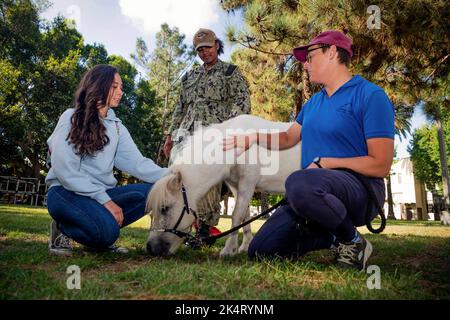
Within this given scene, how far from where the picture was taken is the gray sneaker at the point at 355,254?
2.50 meters

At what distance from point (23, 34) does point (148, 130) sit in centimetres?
1066

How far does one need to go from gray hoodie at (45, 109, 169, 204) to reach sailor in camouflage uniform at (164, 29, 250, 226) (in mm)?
1090

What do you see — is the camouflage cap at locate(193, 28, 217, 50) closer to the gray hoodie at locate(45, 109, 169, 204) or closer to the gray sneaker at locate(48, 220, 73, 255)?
the gray hoodie at locate(45, 109, 169, 204)

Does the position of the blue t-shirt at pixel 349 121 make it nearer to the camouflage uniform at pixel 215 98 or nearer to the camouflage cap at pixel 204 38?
the camouflage uniform at pixel 215 98

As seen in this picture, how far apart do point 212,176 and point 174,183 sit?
41 cm

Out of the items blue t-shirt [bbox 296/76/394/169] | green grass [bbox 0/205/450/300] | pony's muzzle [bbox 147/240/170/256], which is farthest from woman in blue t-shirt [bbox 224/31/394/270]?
pony's muzzle [bbox 147/240/170/256]

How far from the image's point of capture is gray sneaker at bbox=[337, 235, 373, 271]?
2504 mm

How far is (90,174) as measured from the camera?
330 cm

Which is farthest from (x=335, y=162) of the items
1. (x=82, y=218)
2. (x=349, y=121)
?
(x=82, y=218)

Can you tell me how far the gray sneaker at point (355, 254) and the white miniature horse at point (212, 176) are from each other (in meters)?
1.34

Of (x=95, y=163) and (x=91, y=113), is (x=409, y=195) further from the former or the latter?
(x=91, y=113)

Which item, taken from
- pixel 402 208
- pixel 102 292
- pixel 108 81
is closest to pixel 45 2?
pixel 108 81

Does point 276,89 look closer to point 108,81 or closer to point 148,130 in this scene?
point 108,81

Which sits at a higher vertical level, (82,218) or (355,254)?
(82,218)
